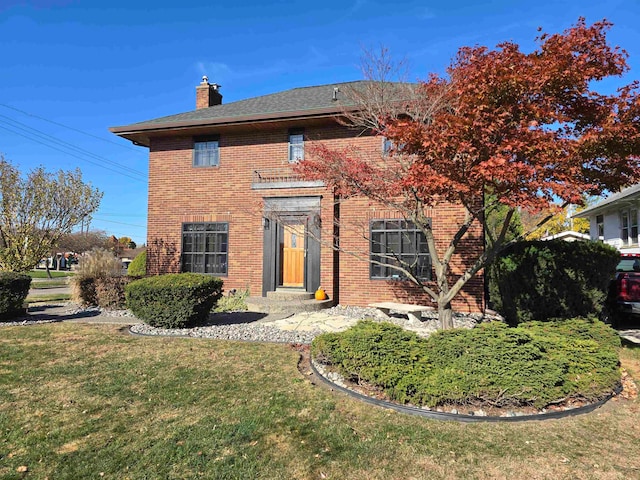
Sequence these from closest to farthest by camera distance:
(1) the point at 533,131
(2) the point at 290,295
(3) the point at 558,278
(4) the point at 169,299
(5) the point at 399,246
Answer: (1) the point at 533,131, (3) the point at 558,278, (4) the point at 169,299, (2) the point at 290,295, (5) the point at 399,246

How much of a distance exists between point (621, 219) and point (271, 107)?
61.5 feet

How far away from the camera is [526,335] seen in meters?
4.15

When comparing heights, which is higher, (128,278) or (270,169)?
(270,169)

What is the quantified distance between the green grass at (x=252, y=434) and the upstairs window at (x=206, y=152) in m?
8.31

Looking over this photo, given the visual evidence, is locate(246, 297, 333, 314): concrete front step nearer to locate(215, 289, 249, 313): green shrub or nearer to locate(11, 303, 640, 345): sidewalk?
locate(215, 289, 249, 313): green shrub

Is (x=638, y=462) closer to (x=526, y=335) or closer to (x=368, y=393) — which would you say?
(x=526, y=335)

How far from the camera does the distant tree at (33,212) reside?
10.7 meters

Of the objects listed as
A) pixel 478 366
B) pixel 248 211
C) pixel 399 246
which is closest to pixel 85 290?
pixel 248 211

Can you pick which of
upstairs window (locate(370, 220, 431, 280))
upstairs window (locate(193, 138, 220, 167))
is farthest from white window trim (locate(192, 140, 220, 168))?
upstairs window (locate(370, 220, 431, 280))

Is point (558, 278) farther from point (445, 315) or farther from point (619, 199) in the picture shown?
point (619, 199)

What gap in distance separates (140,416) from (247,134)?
9.66 meters

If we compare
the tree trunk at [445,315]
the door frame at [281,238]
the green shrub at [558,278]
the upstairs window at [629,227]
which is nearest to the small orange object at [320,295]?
the door frame at [281,238]

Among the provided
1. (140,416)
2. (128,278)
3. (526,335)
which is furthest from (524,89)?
(128,278)

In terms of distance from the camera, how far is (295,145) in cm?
1143
